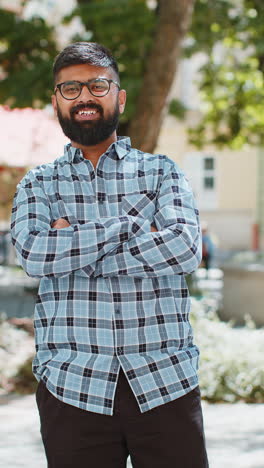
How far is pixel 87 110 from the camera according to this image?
2258 millimetres

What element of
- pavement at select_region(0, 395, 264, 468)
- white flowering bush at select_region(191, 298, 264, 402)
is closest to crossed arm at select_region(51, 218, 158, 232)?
pavement at select_region(0, 395, 264, 468)

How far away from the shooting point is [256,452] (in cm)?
441

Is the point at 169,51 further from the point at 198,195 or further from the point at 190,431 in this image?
the point at 198,195

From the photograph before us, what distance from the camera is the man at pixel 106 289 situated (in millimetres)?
2055

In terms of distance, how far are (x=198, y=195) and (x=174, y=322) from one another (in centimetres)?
2638

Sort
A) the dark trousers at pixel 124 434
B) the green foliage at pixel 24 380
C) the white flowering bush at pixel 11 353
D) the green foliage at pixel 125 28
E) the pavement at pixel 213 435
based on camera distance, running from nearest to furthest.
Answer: the dark trousers at pixel 124 434, the pavement at pixel 213 435, the green foliage at pixel 24 380, the white flowering bush at pixel 11 353, the green foliage at pixel 125 28

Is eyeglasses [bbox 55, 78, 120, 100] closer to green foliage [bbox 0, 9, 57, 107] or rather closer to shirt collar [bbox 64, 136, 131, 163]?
shirt collar [bbox 64, 136, 131, 163]

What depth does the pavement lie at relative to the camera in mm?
4223

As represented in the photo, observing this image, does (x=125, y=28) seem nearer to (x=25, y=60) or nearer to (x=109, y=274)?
(x=25, y=60)

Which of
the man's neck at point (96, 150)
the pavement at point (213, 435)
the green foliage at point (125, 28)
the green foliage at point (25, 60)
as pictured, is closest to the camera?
the man's neck at point (96, 150)

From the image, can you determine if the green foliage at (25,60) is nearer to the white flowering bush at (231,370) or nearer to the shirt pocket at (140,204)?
the white flowering bush at (231,370)

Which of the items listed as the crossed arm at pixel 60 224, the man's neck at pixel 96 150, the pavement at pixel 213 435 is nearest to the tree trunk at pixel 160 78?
the pavement at pixel 213 435

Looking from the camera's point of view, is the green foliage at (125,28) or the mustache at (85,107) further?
the green foliage at (125,28)

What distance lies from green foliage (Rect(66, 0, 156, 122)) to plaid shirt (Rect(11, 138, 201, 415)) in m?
6.83
